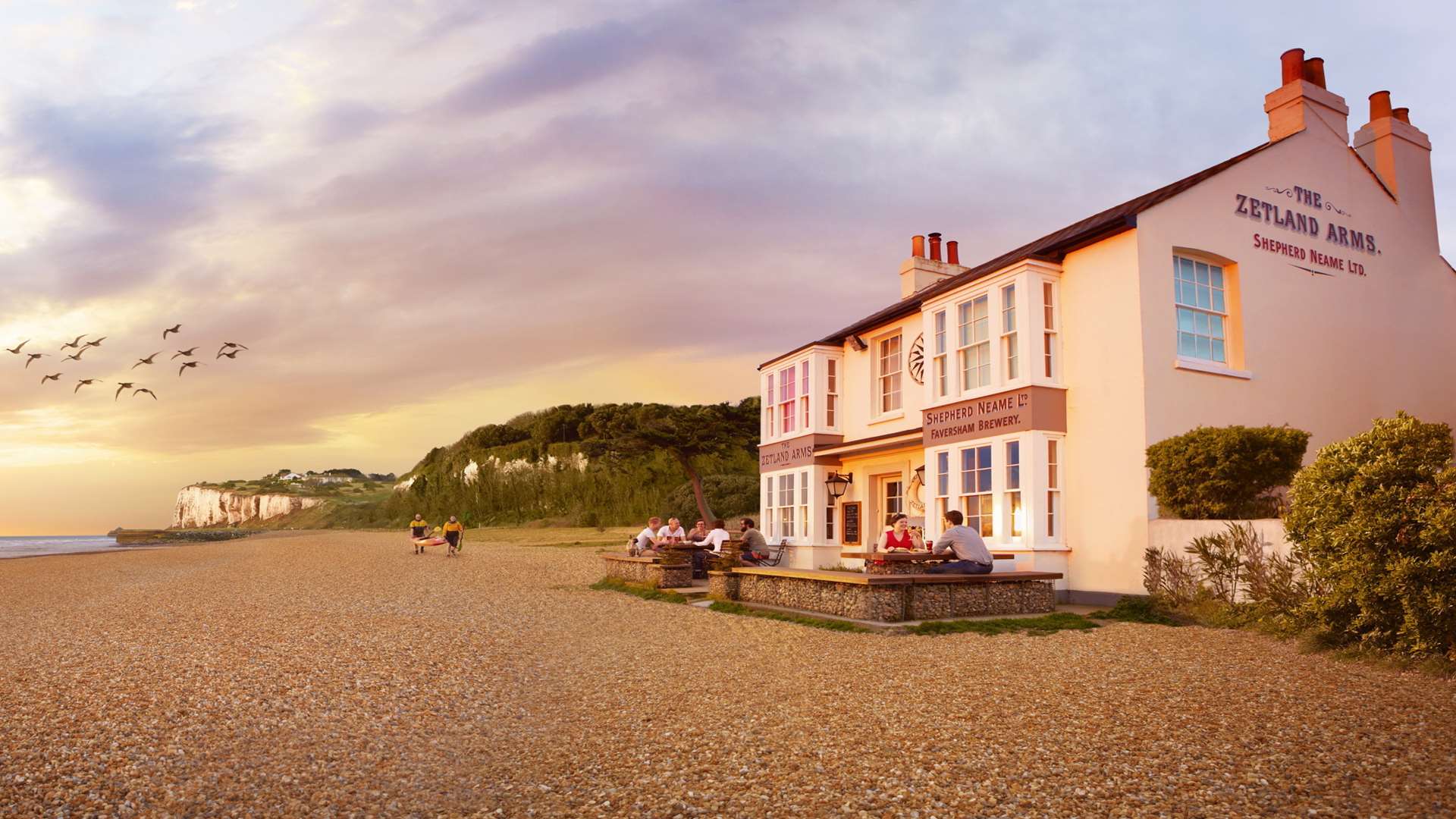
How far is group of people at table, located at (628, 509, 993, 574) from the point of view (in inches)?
456

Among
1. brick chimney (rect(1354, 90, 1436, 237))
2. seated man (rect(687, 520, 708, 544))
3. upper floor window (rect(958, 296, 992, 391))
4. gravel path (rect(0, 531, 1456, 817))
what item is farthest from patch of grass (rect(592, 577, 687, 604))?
brick chimney (rect(1354, 90, 1436, 237))

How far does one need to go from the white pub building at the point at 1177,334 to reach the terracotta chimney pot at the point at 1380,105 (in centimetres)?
4

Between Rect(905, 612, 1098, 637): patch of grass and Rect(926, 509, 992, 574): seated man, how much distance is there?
2.37ft

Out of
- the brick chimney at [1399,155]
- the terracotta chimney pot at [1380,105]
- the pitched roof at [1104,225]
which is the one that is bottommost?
the pitched roof at [1104,225]

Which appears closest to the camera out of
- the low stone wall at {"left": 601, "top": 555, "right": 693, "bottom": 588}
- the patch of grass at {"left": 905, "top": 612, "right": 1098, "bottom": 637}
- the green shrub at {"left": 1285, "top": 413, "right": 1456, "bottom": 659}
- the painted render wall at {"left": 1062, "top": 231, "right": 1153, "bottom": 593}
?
the green shrub at {"left": 1285, "top": 413, "right": 1456, "bottom": 659}

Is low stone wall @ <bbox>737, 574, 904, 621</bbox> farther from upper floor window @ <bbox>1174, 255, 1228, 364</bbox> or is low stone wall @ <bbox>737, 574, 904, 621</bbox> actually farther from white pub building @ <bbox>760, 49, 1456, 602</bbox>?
upper floor window @ <bbox>1174, 255, 1228, 364</bbox>

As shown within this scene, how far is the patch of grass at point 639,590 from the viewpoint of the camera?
1425cm

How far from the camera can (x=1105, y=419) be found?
13.2 metres

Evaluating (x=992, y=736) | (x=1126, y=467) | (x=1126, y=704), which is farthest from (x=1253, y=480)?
(x=992, y=736)

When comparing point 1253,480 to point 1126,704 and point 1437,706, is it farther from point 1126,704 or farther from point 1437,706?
point 1126,704

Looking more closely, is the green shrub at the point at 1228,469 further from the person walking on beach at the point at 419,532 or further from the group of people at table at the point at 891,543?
the person walking on beach at the point at 419,532

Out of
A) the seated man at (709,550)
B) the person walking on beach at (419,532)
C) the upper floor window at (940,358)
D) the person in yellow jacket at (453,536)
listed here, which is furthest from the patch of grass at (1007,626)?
the person walking on beach at (419,532)

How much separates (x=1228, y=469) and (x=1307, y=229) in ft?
20.4

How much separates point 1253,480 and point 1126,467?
5.55 feet
